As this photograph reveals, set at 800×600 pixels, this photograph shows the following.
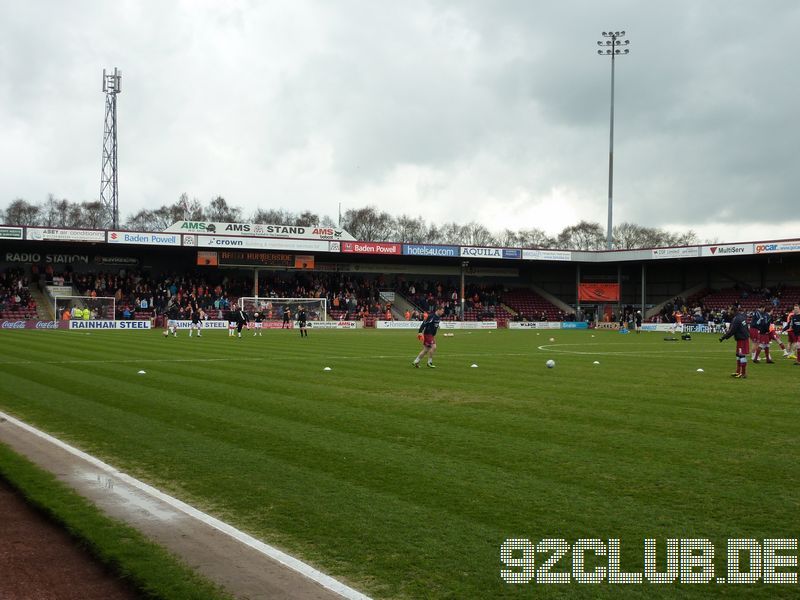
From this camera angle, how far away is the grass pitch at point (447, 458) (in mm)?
5578

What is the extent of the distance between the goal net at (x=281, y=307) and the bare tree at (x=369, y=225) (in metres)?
33.8

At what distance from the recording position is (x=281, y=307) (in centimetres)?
5622

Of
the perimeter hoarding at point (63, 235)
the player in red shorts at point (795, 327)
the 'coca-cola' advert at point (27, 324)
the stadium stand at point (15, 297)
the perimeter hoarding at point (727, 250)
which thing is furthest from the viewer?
the perimeter hoarding at point (727, 250)

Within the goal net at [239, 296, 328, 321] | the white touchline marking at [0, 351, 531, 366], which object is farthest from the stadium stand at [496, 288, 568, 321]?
the white touchline marking at [0, 351, 531, 366]

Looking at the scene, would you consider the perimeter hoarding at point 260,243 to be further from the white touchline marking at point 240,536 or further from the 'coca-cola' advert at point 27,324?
the white touchline marking at point 240,536

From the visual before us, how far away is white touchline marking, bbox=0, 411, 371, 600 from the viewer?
15.7ft

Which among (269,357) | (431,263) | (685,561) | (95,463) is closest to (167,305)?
(431,263)

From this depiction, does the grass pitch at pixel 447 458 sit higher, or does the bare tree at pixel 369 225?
the bare tree at pixel 369 225

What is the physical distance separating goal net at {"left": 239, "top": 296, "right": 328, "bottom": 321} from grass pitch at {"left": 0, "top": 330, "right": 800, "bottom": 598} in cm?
3671

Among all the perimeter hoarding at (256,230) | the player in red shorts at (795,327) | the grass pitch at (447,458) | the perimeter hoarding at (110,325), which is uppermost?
the perimeter hoarding at (256,230)

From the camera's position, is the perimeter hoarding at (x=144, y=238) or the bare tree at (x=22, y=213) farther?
the bare tree at (x=22, y=213)

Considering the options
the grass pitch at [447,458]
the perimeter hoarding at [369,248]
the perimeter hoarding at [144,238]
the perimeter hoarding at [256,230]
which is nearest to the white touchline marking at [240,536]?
the grass pitch at [447,458]

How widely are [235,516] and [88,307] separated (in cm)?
4872

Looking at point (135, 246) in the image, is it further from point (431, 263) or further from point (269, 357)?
point (269, 357)
